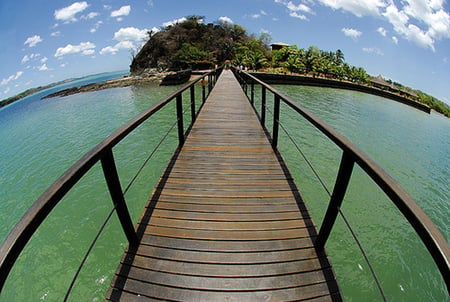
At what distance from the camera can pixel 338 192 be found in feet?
4.73

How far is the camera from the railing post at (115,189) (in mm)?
1369

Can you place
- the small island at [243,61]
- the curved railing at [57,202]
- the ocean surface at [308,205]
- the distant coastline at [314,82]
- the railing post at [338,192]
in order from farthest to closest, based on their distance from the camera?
the small island at [243,61] < the distant coastline at [314,82] < the ocean surface at [308,205] < the railing post at [338,192] < the curved railing at [57,202]

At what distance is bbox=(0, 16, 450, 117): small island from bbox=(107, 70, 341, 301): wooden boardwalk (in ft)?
74.2

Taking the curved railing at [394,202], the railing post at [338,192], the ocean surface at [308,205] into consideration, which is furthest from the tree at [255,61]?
the railing post at [338,192]

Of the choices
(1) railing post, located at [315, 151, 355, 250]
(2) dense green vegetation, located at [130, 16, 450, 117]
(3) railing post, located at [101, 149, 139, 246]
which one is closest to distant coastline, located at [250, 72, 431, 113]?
(2) dense green vegetation, located at [130, 16, 450, 117]

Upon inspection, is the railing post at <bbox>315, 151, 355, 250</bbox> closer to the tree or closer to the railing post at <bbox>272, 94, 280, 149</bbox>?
the railing post at <bbox>272, 94, 280, 149</bbox>

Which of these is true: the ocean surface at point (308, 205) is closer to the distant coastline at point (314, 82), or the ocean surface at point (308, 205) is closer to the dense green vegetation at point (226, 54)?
the distant coastline at point (314, 82)

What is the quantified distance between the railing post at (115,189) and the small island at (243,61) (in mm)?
23652

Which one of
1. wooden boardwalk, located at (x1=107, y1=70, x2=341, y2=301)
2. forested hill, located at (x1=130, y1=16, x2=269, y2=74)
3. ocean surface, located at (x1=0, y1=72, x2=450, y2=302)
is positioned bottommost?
ocean surface, located at (x1=0, y1=72, x2=450, y2=302)

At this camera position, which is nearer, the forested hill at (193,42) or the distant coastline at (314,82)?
the distant coastline at (314,82)

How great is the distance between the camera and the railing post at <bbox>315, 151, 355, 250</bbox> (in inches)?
53.0

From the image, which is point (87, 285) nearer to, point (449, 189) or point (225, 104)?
point (225, 104)

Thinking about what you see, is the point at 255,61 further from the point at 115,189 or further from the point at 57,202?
the point at 57,202

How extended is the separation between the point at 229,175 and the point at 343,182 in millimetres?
1494
